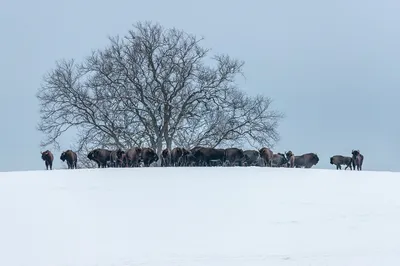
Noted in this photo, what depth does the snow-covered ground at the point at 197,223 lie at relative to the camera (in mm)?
9969

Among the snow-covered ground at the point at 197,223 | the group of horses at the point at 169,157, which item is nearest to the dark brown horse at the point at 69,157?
the group of horses at the point at 169,157

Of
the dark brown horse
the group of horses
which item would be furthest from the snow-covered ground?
the dark brown horse

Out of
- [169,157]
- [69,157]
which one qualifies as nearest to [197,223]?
[169,157]

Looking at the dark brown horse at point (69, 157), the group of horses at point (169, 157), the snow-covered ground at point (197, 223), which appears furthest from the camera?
the dark brown horse at point (69, 157)

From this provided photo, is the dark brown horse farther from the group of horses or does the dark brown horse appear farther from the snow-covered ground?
the snow-covered ground

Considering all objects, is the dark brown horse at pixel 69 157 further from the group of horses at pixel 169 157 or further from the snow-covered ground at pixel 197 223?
the snow-covered ground at pixel 197 223

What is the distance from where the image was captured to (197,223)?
41.3ft

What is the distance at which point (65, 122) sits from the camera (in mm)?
37938

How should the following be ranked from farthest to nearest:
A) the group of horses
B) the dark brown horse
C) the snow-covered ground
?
1. the dark brown horse
2. the group of horses
3. the snow-covered ground

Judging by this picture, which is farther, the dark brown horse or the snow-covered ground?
the dark brown horse

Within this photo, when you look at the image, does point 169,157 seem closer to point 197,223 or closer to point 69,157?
point 69,157

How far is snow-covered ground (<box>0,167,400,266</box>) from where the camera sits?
32.7 feet

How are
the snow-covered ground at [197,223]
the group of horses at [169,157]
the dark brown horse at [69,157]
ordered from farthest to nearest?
the dark brown horse at [69,157] → the group of horses at [169,157] → the snow-covered ground at [197,223]

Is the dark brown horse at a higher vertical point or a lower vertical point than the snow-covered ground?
higher
